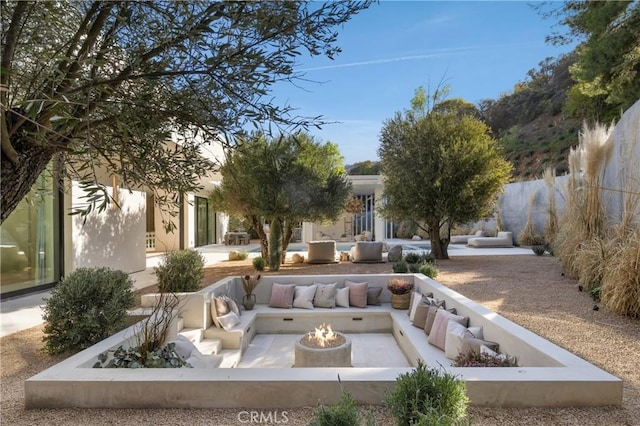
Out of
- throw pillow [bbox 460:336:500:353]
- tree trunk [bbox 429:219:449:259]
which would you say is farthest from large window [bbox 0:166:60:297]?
tree trunk [bbox 429:219:449:259]

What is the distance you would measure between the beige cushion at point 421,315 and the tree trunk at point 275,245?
5.01 meters

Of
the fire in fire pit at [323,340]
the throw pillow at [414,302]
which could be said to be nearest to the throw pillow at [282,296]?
the fire in fire pit at [323,340]

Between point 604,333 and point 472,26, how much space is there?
4.30 m

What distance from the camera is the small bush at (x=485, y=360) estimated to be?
2.99 m

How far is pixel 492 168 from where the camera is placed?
34.9 ft

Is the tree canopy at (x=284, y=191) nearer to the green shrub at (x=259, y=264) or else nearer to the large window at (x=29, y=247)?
the green shrub at (x=259, y=264)

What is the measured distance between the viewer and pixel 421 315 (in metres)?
5.25

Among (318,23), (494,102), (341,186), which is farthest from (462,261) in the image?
(494,102)

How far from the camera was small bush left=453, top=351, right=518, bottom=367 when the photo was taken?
2.99 m

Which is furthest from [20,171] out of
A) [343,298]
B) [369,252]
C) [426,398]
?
[369,252]

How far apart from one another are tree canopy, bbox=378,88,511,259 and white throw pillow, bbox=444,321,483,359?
681cm

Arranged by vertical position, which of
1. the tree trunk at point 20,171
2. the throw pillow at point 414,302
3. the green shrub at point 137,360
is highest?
the tree trunk at point 20,171

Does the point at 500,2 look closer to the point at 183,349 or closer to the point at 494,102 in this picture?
the point at 183,349

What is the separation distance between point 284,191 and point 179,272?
3.96 m
